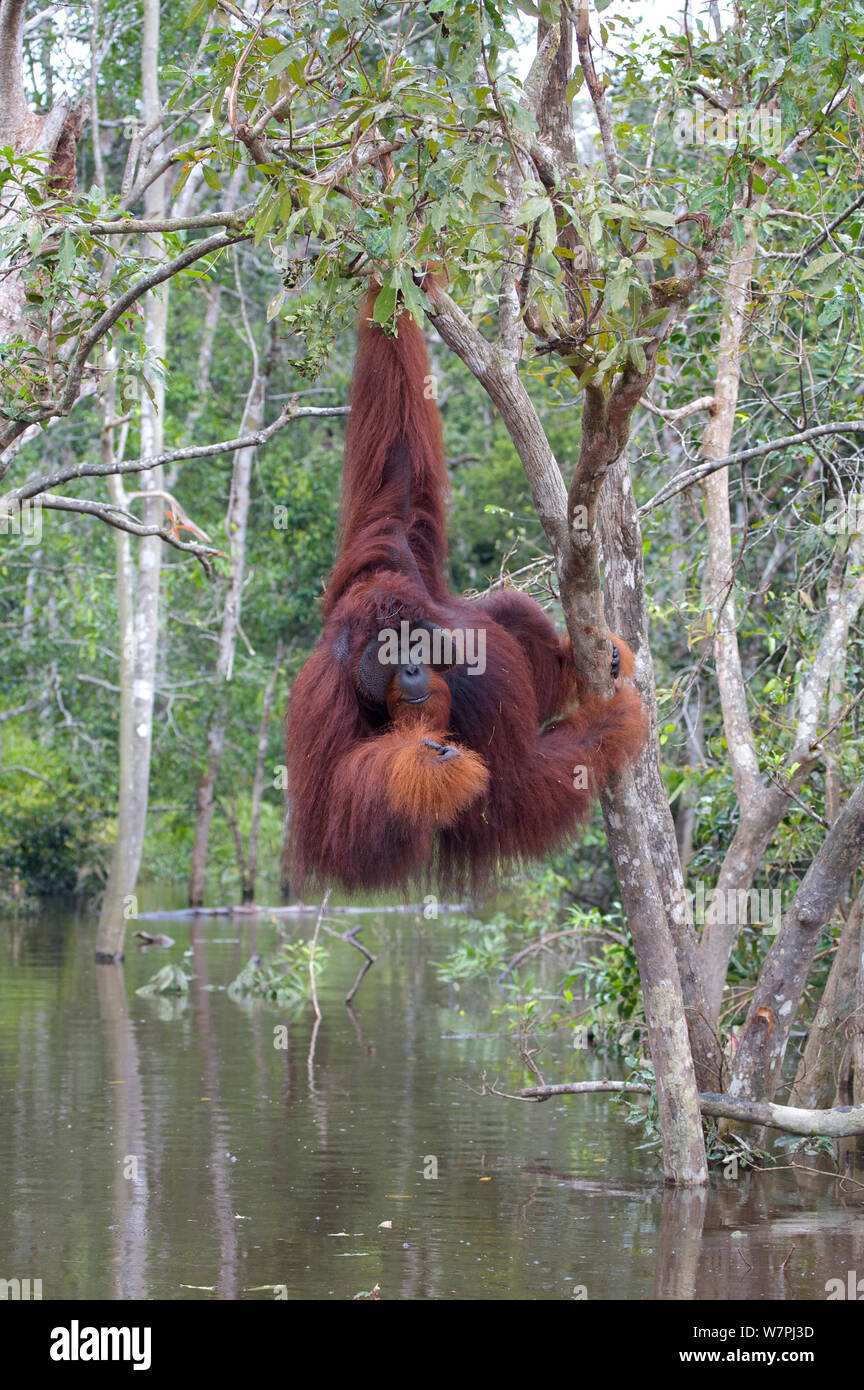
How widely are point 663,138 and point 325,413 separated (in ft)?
12.0

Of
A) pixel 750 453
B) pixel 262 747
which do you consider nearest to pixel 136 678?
pixel 262 747

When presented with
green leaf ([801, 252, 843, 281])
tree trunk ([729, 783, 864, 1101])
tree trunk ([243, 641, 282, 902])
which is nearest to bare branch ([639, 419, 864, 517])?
green leaf ([801, 252, 843, 281])

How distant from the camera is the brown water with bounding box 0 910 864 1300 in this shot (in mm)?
4395

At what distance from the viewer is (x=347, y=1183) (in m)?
5.50

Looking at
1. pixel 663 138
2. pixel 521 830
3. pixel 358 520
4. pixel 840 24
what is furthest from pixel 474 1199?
pixel 663 138

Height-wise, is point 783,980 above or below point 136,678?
below

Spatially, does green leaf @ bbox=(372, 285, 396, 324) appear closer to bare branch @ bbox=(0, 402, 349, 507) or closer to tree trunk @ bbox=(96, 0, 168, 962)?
bare branch @ bbox=(0, 402, 349, 507)

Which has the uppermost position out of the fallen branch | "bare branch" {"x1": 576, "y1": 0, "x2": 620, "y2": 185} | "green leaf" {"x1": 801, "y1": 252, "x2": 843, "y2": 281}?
"bare branch" {"x1": 576, "y1": 0, "x2": 620, "y2": 185}

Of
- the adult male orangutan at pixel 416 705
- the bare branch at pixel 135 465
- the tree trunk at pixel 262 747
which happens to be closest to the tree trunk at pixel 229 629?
the tree trunk at pixel 262 747

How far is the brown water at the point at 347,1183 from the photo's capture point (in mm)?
4395

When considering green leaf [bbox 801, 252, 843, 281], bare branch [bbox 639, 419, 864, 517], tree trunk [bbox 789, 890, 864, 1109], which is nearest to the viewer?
green leaf [bbox 801, 252, 843, 281]

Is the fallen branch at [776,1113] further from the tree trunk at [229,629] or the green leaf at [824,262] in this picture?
the tree trunk at [229,629]

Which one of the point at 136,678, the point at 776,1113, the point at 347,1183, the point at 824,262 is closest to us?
the point at 824,262

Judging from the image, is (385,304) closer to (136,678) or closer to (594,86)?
(594,86)
